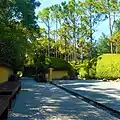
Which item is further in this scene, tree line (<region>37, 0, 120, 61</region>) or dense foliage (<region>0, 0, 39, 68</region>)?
tree line (<region>37, 0, 120, 61</region>)

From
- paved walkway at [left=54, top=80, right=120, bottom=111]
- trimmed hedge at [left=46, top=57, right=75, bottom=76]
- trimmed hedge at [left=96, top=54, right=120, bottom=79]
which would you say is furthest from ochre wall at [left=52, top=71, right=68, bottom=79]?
paved walkway at [left=54, top=80, right=120, bottom=111]

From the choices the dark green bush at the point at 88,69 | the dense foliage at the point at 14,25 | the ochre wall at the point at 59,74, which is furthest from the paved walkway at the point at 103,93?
the ochre wall at the point at 59,74

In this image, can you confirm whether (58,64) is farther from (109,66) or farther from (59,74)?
(109,66)

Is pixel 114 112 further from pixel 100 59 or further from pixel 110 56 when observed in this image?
pixel 100 59

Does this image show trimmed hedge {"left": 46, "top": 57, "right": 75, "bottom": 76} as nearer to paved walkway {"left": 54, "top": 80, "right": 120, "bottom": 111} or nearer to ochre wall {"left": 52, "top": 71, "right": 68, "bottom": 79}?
ochre wall {"left": 52, "top": 71, "right": 68, "bottom": 79}

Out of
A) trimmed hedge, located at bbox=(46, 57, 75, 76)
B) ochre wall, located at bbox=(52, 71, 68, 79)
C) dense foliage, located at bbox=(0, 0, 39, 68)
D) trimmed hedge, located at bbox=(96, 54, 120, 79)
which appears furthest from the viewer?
ochre wall, located at bbox=(52, 71, 68, 79)

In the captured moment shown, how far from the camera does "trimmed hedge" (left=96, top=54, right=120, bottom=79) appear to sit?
36.8 m

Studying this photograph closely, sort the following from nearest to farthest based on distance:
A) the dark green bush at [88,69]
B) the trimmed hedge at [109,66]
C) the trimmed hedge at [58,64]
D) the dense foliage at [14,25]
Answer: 1. the dense foliage at [14,25]
2. the trimmed hedge at [109,66]
3. the dark green bush at [88,69]
4. the trimmed hedge at [58,64]

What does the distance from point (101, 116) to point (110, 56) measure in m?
29.7

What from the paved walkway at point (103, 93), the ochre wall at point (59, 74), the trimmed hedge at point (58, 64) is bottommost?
the paved walkway at point (103, 93)

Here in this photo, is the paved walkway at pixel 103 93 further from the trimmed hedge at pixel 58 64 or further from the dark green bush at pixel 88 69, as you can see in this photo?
the trimmed hedge at pixel 58 64

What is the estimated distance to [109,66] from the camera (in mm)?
37781

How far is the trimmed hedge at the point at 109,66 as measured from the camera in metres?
36.8

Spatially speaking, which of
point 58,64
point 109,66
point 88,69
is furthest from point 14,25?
point 58,64
